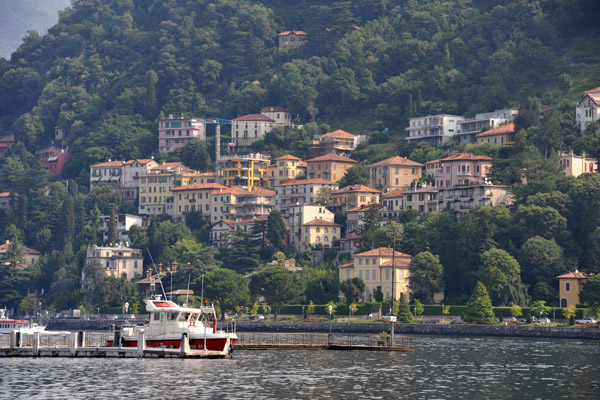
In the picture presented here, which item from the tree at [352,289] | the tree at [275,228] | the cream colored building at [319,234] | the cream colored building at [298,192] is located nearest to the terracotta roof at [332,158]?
the cream colored building at [298,192]

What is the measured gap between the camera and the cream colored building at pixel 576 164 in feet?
522

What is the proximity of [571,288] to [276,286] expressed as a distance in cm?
3564

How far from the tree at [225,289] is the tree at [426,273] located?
21.0 meters

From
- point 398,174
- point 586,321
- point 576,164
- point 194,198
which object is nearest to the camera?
point 586,321

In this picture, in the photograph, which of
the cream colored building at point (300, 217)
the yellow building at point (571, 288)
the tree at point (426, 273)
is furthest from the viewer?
the cream colored building at point (300, 217)

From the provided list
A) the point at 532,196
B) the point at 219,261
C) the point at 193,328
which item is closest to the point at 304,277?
the point at 219,261

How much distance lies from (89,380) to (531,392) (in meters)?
25.7

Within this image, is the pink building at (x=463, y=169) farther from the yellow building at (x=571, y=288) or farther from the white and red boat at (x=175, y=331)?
the white and red boat at (x=175, y=331)

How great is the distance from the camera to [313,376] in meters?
73.1

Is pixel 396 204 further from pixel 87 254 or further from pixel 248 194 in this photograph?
pixel 87 254

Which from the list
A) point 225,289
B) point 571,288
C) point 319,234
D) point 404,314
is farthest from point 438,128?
point 404,314

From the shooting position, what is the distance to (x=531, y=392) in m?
67.2

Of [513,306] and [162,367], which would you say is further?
[513,306]

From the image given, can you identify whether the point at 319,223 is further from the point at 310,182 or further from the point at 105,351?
the point at 105,351
